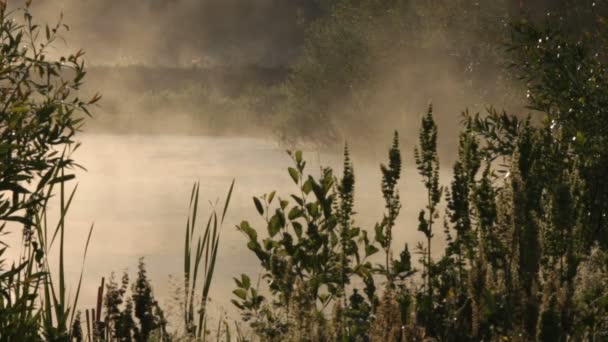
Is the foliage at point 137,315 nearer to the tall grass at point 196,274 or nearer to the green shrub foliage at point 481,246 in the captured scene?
the tall grass at point 196,274

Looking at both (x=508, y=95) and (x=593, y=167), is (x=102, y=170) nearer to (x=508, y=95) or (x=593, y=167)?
(x=508, y=95)

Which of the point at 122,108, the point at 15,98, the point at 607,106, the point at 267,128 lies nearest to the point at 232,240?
the point at 607,106

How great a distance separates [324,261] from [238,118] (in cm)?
2364

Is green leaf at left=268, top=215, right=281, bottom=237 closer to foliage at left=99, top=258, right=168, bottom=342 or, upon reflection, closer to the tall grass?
the tall grass

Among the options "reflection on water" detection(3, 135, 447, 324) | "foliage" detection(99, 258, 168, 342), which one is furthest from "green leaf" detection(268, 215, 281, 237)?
"reflection on water" detection(3, 135, 447, 324)

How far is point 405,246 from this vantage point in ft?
14.6

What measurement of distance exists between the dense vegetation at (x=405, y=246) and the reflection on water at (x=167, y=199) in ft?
8.57

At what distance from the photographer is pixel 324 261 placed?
4.38 meters

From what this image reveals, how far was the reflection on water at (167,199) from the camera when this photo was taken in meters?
10.0

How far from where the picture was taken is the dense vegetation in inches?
111

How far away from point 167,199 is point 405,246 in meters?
10.4

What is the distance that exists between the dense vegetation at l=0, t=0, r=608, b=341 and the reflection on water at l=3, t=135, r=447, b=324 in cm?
261

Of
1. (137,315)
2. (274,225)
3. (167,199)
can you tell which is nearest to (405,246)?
(274,225)

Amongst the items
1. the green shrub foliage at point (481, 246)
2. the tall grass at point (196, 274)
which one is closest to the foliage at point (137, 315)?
the tall grass at point (196, 274)
